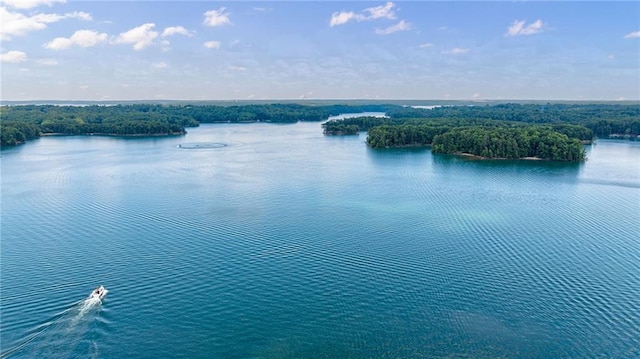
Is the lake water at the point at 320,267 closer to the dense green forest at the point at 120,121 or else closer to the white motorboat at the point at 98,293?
the white motorboat at the point at 98,293

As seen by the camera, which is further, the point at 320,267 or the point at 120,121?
the point at 120,121

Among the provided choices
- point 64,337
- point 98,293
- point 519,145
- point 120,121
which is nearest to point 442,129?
point 519,145

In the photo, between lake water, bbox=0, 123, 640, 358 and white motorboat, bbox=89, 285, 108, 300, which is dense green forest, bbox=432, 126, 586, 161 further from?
white motorboat, bbox=89, 285, 108, 300

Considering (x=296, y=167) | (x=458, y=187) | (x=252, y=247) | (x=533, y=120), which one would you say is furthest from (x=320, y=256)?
(x=533, y=120)

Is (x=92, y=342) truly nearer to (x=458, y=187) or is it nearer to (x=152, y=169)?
(x=458, y=187)

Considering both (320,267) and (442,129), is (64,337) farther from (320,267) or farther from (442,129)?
(442,129)

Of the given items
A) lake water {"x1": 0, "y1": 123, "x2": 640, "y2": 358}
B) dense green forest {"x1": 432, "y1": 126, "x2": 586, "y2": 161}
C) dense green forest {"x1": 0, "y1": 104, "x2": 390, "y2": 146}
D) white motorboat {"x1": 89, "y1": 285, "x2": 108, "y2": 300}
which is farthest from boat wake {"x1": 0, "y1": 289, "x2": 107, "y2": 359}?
dense green forest {"x1": 0, "y1": 104, "x2": 390, "y2": 146}
